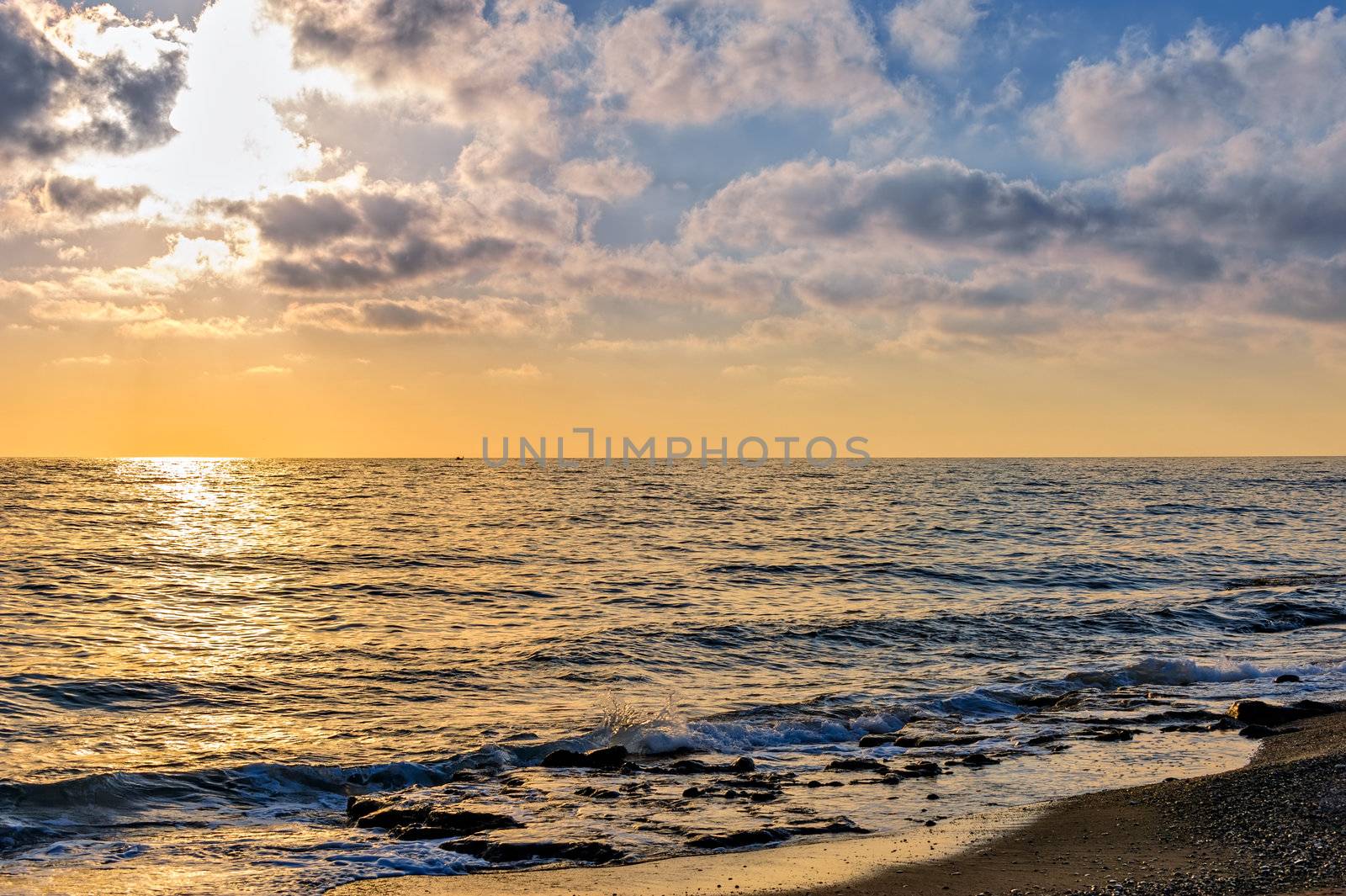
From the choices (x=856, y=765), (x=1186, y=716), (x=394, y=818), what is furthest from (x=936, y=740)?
Answer: (x=394, y=818)

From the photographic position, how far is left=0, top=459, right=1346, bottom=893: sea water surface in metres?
12.4

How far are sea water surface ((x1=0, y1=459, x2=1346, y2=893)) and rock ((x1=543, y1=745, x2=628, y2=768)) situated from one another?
19.1 inches

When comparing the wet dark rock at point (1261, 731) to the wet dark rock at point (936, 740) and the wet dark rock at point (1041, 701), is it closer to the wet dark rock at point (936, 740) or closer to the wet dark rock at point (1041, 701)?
the wet dark rock at point (1041, 701)

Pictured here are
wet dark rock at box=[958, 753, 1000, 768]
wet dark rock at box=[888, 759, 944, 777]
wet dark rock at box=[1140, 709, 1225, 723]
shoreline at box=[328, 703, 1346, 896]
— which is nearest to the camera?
shoreline at box=[328, 703, 1346, 896]

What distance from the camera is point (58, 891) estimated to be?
9.88 meters

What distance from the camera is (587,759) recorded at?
1524 cm

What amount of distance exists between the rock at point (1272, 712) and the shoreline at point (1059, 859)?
496cm

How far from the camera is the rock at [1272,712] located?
54.4 ft

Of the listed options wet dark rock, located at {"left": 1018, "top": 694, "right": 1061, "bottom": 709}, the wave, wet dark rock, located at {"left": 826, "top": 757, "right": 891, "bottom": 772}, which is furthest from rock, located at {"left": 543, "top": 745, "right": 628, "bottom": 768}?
wet dark rock, located at {"left": 1018, "top": 694, "right": 1061, "bottom": 709}

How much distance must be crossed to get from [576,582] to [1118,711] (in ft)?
65.0

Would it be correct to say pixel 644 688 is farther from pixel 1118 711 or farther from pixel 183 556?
pixel 183 556

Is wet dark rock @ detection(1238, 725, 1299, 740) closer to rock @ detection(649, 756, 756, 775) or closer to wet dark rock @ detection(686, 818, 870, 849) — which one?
rock @ detection(649, 756, 756, 775)

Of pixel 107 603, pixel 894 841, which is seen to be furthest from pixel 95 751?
pixel 107 603

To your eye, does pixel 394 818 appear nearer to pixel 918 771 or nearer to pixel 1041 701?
pixel 918 771
